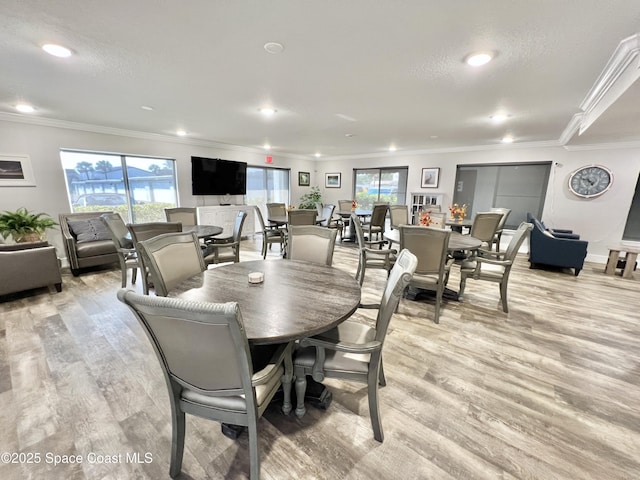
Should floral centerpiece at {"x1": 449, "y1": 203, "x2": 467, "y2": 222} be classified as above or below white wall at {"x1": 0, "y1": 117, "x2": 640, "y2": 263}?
Result: below

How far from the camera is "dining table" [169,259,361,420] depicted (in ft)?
3.92

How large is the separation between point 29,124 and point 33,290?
8.36ft

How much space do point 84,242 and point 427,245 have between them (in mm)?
4995

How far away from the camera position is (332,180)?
8.73 m

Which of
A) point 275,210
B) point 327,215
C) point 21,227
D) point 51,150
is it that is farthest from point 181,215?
point 327,215

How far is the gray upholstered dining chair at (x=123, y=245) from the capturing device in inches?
130

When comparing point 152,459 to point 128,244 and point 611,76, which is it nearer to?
point 128,244

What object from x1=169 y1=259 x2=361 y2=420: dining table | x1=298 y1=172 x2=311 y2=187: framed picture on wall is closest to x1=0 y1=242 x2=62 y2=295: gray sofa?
x1=169 y1=259 x2=361 y2=420: dining table

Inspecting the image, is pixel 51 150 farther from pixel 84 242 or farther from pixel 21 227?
pixel 84 242

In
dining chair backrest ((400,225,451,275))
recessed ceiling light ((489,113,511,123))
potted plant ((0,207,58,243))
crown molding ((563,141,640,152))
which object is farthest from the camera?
crown molding ((563,141,640,152))

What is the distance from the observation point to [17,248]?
3.26 meters

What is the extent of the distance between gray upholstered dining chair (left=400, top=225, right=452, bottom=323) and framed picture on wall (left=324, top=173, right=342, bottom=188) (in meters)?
6.09

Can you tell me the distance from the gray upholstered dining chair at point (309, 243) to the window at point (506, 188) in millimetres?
5457

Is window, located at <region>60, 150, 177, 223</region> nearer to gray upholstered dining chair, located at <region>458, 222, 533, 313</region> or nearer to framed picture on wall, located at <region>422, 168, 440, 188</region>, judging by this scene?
gray upholstered dining chair, located at <region>458, 222, 533, 313</region>
